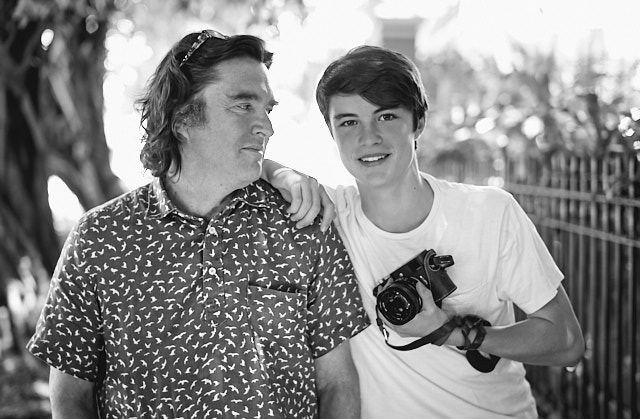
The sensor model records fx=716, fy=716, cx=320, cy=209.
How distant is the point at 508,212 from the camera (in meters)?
2.46

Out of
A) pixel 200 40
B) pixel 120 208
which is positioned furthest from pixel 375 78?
pixel 120 208

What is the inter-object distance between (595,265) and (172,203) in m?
2.44

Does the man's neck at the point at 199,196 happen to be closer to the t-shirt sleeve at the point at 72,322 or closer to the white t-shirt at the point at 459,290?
the t-shirt sleeve at the point at 72,322

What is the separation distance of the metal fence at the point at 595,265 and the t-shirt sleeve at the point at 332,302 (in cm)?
155

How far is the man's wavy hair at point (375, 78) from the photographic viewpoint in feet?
8.05

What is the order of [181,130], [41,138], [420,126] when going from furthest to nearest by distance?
1. [41,138]
2. [420,126]
3. [181,130]

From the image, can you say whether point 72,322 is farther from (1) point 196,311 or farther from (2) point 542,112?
(2) point 542,112

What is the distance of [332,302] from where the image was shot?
243cm

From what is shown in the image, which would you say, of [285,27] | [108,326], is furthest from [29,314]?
[108,326]

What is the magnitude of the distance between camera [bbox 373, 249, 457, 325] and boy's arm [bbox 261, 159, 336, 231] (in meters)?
0.31

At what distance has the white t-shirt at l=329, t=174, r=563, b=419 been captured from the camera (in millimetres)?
2430

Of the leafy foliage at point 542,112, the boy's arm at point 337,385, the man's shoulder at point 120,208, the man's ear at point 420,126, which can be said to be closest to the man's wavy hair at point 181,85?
the man's shoulder at point 120,208

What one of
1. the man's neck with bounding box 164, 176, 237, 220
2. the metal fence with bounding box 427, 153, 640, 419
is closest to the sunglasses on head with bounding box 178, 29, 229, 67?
the man's neck with bounding box 164, 176, 237, 220

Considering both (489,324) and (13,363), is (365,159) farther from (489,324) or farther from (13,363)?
(13,363)
